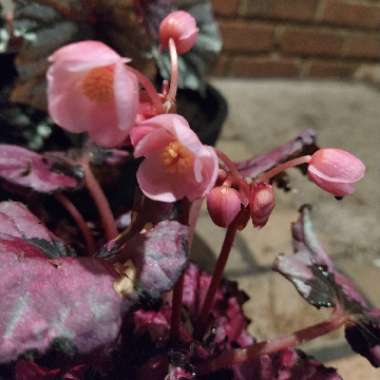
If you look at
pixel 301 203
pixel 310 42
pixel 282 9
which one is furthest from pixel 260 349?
pixel 310 42

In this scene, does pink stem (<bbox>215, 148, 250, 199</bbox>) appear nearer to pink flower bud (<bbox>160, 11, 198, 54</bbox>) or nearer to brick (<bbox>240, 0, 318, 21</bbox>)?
pink flower bud (<bbox>160, 11, 198, 54</bbox>)

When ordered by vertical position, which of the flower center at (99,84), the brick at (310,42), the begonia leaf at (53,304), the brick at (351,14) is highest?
the flower center at (99,84)

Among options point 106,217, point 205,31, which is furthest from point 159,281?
point 205,31

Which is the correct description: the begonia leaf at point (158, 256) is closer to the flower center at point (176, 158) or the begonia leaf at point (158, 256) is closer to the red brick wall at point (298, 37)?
the flower center at point (176, 158)

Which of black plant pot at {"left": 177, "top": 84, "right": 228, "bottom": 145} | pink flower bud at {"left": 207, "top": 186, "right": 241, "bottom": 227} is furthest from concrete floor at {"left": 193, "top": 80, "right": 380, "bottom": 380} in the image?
pink flower bud at {"left": 207, "top": 186, "right": 241, "bottom": 227}

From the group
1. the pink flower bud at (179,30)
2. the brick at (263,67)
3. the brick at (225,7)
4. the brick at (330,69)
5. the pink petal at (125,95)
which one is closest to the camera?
the pink petal at (125,95)

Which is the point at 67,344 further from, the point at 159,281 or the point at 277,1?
the point at 277,1

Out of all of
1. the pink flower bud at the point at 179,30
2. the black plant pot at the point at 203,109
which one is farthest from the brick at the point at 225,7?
the pink flower bud at the point at 179,30

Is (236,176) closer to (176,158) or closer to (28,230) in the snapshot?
(176,158)
